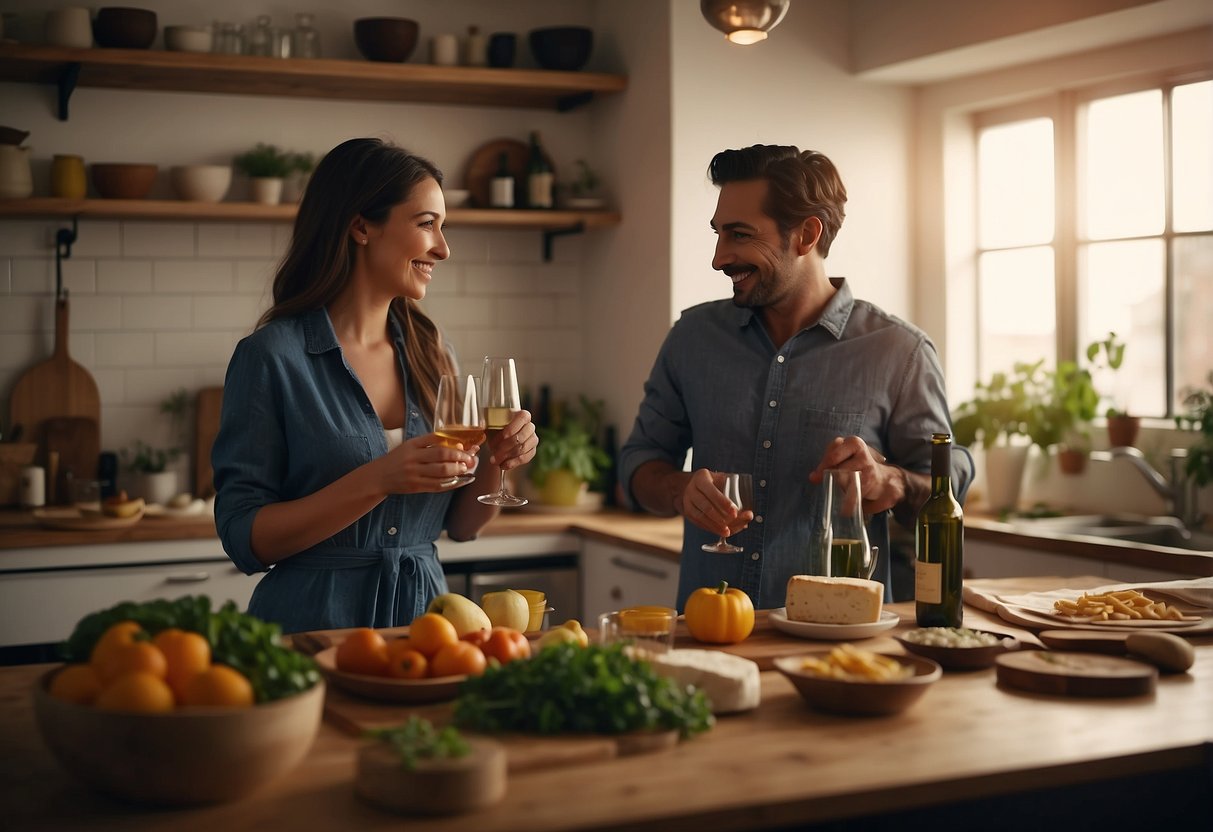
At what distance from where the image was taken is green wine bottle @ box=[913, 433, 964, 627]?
7.03ft

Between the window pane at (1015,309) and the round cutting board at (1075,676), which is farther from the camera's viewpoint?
the window pane at (1015,309)

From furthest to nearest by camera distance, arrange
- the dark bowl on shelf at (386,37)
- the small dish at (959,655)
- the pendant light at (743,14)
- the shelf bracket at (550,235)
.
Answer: the shelf bracket at (550,235) < the dark bowl on shelf at (386,37) < the pendant light at (743,14) < the small dish at (959,655)

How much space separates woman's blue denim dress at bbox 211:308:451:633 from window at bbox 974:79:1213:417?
2.58 metres

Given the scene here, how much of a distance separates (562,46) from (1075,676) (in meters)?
3.31

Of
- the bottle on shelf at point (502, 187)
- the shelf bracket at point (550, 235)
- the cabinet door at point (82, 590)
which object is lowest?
the cabinet door at point (82, 590)

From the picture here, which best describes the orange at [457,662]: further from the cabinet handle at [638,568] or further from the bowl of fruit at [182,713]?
the cabinet handle at [638,568]

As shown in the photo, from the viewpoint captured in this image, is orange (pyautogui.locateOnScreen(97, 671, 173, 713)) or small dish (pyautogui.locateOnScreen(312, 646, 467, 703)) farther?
small dish (pyautogui.locateOnScreen(312, 646, 467, 703))

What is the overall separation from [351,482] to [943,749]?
44.8 inches

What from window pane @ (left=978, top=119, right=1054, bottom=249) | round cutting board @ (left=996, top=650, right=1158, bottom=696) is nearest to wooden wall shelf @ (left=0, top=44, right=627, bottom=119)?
window pane @ (left=978, top=119, right=1054, bottom=249)

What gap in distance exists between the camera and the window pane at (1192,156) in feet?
12.6

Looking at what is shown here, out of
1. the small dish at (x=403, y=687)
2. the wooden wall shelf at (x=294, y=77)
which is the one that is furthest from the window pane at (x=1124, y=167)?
the small dish at (x=403, y=687)

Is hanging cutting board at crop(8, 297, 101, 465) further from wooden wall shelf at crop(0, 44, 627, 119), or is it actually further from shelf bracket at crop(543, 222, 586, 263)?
shelf bracket at crop(543, 222, 586, 263)

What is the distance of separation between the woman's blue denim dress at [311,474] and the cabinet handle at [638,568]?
137 centimetres

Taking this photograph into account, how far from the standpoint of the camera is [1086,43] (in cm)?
392
